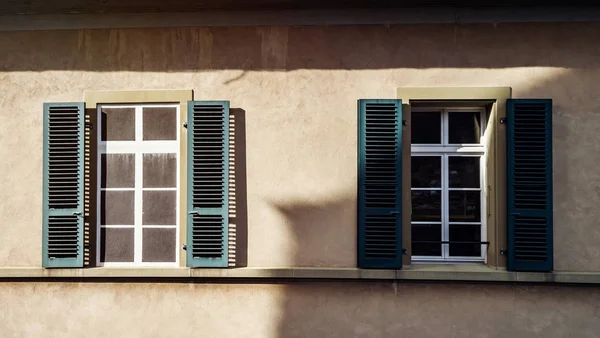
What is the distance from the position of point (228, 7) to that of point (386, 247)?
2.55m

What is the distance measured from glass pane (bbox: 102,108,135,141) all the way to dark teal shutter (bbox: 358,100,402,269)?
6.90ft

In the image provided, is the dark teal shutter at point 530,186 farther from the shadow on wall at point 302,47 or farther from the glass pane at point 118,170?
the glass pane at point 118,170

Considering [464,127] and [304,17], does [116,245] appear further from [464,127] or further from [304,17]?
[464,127]

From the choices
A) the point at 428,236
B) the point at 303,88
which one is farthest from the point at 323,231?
the point at 303,88

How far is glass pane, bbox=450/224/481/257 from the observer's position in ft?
13.6

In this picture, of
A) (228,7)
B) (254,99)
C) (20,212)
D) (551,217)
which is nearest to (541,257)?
(551,217)

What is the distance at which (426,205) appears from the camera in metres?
4.19

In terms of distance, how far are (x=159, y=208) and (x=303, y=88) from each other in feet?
5.65

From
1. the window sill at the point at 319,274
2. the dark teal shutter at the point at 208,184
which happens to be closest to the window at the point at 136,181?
the dark teal shutter at the point at 208,184

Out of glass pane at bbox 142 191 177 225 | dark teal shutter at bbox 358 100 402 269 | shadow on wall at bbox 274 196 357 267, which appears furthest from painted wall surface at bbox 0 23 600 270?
glass pane at bbox 142 191 177 225

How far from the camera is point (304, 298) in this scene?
4027mm

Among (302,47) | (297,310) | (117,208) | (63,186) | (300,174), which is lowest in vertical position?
(297,310)

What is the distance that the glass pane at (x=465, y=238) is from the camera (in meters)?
4.15

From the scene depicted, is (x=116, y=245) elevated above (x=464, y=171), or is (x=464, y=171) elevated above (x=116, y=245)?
(x=464, y=171)
